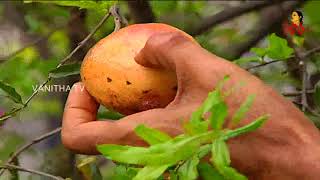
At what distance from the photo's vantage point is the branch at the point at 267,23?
2.01 metres

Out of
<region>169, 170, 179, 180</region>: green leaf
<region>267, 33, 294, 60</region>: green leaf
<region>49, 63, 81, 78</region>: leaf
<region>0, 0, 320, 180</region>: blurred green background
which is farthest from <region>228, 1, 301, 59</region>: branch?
<region>169, 170, 179, 180</region>: green leaf

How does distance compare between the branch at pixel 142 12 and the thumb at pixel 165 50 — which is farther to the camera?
the branch at pixel 142 12

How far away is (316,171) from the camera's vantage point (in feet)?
2.57

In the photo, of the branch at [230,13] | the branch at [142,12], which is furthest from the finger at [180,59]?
the branch at [230,13]

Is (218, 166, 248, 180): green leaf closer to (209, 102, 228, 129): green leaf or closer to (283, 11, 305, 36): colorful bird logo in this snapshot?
(209, 102, 228, 129): green leaf

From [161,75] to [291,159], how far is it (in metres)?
0.19

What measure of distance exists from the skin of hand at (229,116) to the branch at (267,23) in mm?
1127

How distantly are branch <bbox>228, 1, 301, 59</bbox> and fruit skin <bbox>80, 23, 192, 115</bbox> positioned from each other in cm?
108

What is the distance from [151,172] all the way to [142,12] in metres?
0.97

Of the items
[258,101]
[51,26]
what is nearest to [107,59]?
[258,101]

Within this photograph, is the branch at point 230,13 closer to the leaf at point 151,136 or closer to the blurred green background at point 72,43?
the blurred green background at point 72,43

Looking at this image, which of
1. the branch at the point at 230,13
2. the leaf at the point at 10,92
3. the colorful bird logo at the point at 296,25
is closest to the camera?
the leaf at the point at 10,92

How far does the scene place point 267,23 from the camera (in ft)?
7.11

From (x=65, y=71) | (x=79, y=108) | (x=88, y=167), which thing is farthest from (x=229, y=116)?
(x=88, y=167)
